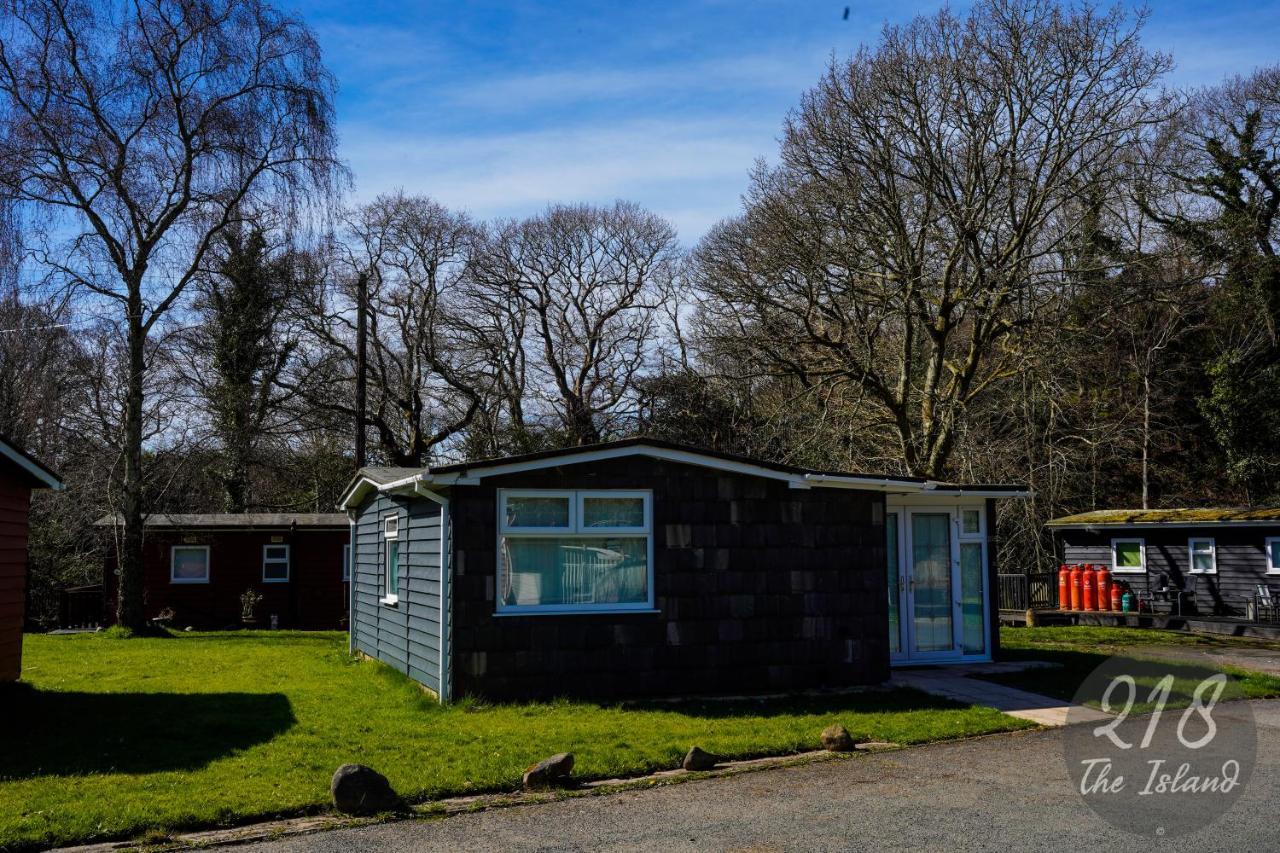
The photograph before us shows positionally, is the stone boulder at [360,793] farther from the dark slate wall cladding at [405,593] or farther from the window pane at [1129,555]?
the window pane at [1129,555]

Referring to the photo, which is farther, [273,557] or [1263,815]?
[273,557]

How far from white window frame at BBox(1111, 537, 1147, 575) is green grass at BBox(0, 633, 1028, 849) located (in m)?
15.2

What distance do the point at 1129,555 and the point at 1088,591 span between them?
1.35 metres

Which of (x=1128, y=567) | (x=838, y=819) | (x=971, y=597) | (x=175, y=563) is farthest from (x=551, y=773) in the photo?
(x=175, y=563)

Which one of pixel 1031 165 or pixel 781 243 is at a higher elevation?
pixel 1031 165

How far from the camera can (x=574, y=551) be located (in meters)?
11.8

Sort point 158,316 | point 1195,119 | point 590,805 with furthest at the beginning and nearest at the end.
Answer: point 1195,119 < point 158,316 < point 590,805

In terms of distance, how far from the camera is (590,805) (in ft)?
24.8

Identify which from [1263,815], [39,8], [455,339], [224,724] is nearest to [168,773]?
[224,724]

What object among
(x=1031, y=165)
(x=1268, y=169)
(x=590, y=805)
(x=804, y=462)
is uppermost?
(x=1268, y=169)

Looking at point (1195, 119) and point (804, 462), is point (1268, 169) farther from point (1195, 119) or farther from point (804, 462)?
point (804, 462)

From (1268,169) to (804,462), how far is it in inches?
656

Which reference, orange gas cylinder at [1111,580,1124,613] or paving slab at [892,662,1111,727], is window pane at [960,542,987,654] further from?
orange gas cylinder at [1111,580,1124,613]

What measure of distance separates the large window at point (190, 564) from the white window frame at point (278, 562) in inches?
52.3
